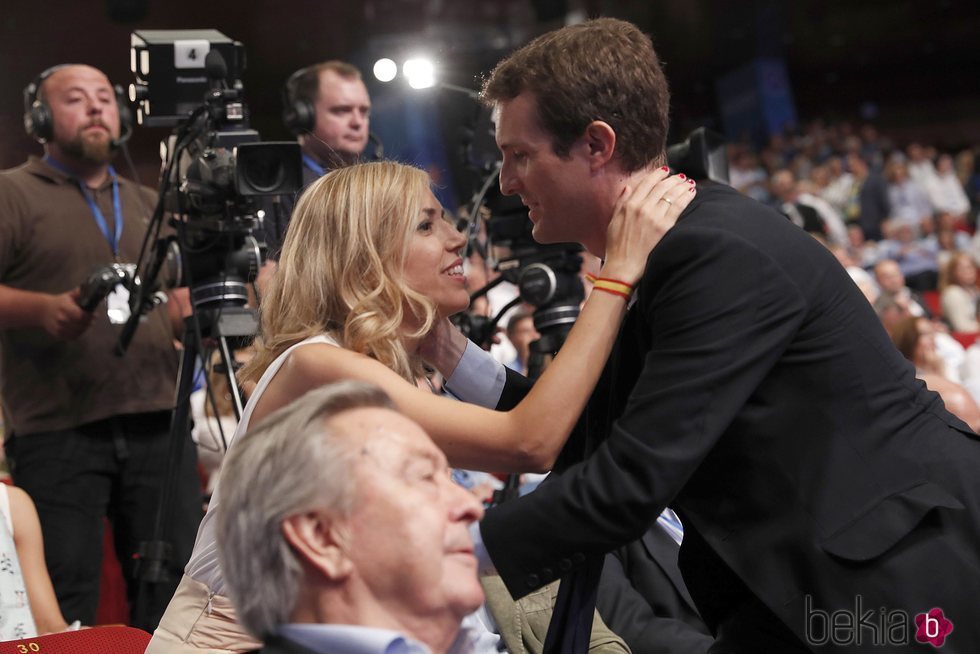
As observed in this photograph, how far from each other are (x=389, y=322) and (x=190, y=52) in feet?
5.27

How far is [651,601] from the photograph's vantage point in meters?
2.62

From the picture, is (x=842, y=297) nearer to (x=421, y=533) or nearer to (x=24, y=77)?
(x=421, y=533)

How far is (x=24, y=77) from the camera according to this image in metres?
5.59

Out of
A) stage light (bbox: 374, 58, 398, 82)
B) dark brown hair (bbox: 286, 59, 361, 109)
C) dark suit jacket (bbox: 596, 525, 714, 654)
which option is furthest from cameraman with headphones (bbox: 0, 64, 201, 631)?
dark suit jacket (bbox: 596, 525, 714, 654)

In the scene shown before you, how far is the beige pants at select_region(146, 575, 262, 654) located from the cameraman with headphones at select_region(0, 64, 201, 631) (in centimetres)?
100

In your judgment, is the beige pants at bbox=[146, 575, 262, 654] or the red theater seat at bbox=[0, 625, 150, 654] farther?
the beige pants at bbox=[146, 575, 262, 654]

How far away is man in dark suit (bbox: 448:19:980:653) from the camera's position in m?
1.57

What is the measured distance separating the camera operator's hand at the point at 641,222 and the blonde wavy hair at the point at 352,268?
0.40 meters

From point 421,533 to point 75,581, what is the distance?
2.09 m

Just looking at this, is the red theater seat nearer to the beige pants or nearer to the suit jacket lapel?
the beige pants

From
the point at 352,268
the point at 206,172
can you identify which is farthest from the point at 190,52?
the point at 352,268

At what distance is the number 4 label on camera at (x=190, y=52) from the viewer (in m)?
3.26

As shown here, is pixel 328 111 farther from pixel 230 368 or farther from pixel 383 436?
pixel 383 436

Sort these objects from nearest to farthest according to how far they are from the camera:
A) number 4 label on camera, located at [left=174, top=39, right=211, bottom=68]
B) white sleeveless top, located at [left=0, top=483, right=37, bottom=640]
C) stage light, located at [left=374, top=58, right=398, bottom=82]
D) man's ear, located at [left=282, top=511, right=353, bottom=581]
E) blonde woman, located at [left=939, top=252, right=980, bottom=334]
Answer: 1. man's ear, located at [left=282, top=511, right=353, bottom=581]
2. white sleeveless top, located at [left=0, top=483, right=37, bottom=640]
3. number 4 label on camera, located at [left=174, top=39, right=211, bottom=68]
4. stage light, located at [left=374, top=58, right=398, bottom=82]
5. blonde woman, located at [left=939, top=252, right=980, bottom=334]
